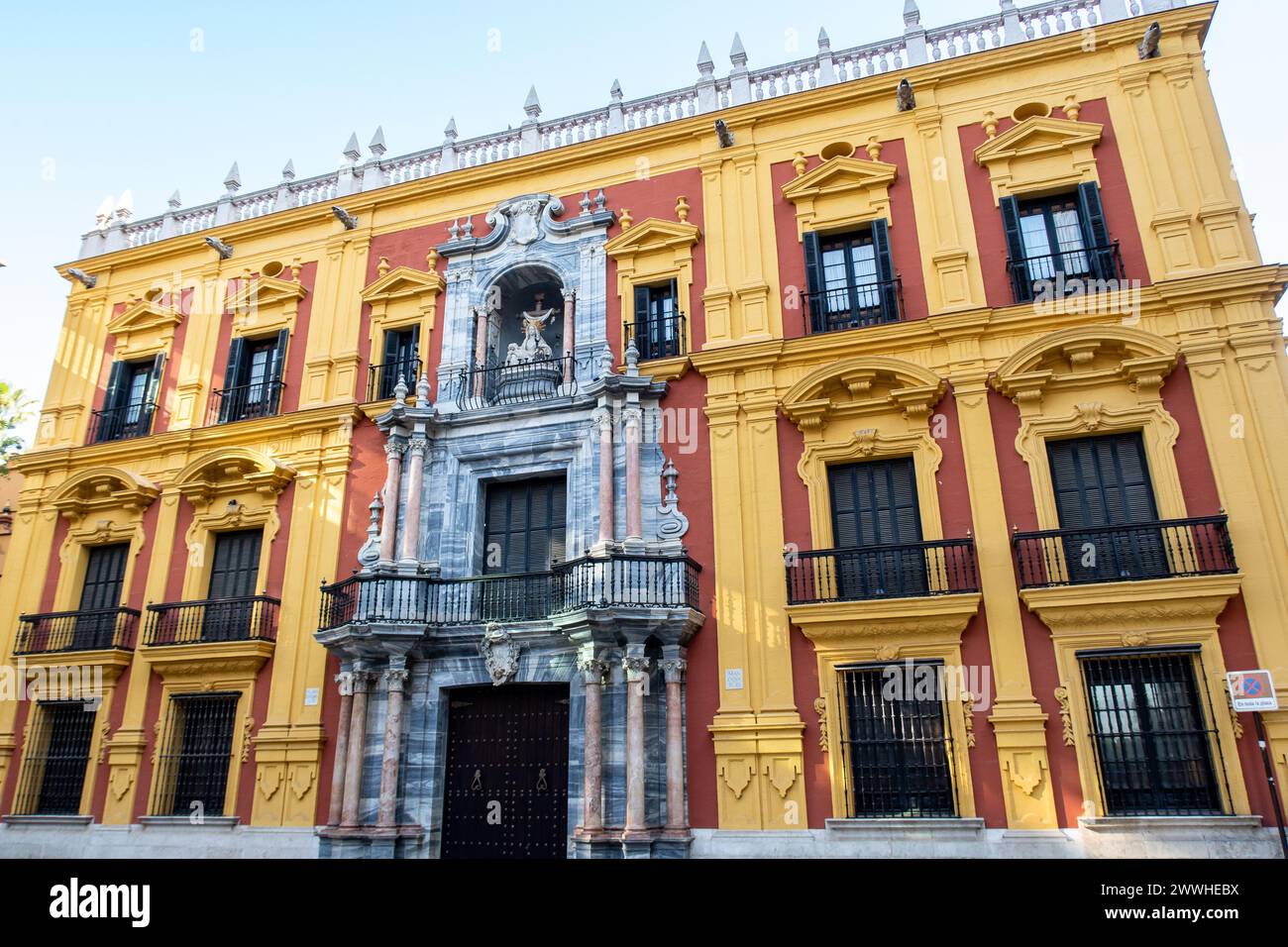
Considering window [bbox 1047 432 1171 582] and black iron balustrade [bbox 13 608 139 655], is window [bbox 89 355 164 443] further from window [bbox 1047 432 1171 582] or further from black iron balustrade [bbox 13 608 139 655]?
window [bbox 1047 432 1171 582]

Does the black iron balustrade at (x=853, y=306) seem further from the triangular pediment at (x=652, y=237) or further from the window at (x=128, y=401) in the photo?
the window at (x=128, y=401)

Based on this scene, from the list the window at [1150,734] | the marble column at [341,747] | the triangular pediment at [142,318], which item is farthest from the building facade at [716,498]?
the triangular pediment at [142,318]

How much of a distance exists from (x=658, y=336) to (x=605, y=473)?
9.72 ft

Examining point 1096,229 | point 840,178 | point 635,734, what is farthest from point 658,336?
point 1096,229

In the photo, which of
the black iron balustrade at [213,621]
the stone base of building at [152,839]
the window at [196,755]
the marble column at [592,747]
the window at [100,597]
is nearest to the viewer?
the marble column at [592,747]

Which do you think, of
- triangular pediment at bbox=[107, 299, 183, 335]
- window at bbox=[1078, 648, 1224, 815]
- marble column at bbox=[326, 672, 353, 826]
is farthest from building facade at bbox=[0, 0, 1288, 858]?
triangular pediment at bbox=[107, 299, 183, 335]

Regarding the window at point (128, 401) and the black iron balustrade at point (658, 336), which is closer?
the black iron balustrade at point (658, 336)

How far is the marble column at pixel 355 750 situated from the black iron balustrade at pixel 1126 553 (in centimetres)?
1013

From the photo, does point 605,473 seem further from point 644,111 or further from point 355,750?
point 644,111

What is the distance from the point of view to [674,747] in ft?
41.4

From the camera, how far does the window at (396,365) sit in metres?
16.8

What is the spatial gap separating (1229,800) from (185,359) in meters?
19.8
